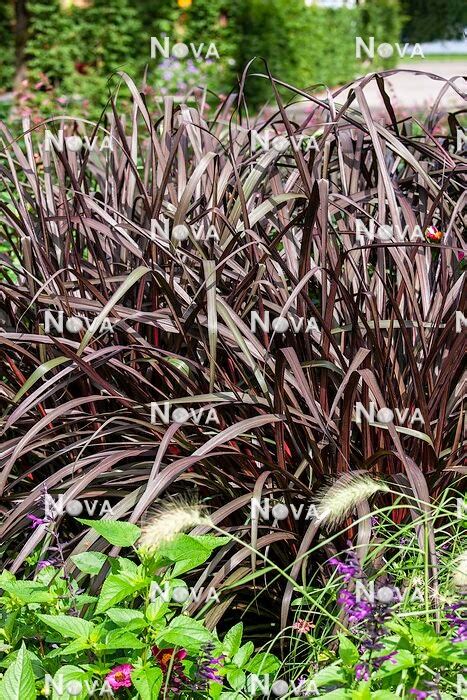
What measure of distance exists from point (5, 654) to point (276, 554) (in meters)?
0.69

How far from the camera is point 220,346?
7.88 ft

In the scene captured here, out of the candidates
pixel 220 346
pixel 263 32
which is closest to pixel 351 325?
pixel 220 346

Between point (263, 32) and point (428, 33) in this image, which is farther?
point (263, 32)

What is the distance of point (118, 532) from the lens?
185cm

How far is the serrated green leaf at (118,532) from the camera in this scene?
183 cm

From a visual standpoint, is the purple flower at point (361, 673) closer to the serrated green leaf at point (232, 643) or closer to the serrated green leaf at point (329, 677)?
the serrated green leaf at point (329, 677)

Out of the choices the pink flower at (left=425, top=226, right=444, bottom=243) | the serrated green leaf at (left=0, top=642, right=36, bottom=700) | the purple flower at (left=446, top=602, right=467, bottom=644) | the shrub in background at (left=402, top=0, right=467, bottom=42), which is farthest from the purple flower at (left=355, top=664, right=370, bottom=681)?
the shrub in background at (left=402, top=0, right=467, bottom=42)

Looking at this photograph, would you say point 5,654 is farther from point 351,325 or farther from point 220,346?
point 351,325

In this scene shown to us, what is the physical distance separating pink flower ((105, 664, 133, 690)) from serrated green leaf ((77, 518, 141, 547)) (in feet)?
0.78

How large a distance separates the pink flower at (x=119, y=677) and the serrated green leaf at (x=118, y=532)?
0.78 ft

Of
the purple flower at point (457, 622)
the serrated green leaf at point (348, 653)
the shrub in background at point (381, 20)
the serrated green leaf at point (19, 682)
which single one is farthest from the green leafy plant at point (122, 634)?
the shrub in background at point (381, 20)

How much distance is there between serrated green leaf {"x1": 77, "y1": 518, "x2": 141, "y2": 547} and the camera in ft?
5.99

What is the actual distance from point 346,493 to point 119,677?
579mm

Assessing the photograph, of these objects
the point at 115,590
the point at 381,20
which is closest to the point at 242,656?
the point at 115,590
